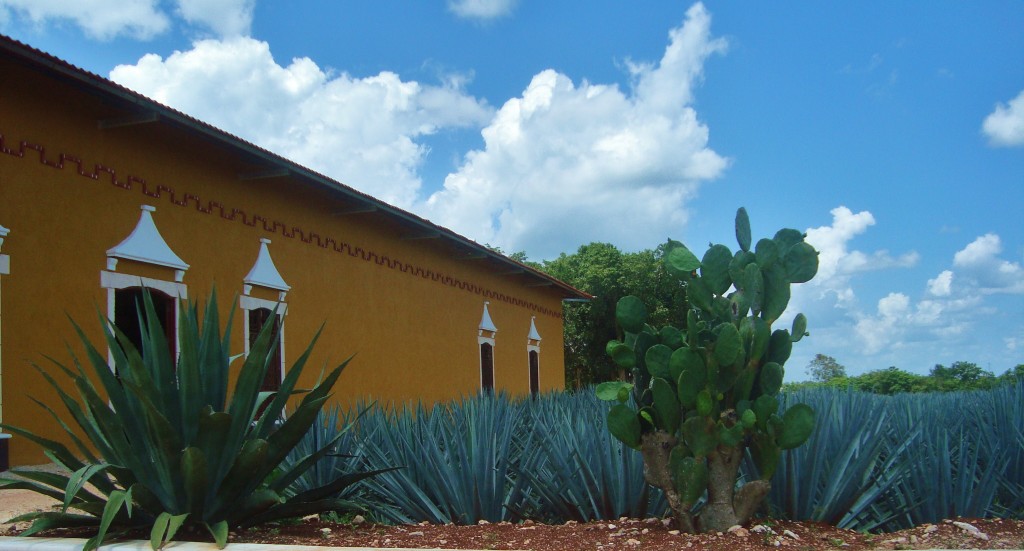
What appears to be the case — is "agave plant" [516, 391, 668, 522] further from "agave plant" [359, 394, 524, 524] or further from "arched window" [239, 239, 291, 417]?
"arched window" [239, 239, 291, 417]

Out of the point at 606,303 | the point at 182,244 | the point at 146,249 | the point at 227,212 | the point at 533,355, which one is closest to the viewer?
the point at 146,249

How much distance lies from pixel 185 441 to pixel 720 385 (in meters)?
2.72

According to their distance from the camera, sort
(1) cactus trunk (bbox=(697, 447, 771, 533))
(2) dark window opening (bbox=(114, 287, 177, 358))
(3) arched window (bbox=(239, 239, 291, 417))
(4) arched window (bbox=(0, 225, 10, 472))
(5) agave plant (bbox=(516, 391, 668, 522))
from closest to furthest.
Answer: (1) cactus trunk (bbox=(697, 447, 771, 533)), (5) agave plant (bbox=(516, 391, 668, 522)), (4) arched window (bbox=(0, 225, 10, 472)), (2) dark window opening (bbox=(114, 287, 177, 358)), (3) arched window (bbox=(239, 239, 291, 417))

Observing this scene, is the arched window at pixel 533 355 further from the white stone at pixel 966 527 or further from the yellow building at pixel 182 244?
the white stone at pixel 966 527

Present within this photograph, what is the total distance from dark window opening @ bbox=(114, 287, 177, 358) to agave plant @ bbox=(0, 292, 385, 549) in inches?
203

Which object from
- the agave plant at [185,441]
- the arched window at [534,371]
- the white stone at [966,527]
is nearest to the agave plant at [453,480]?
the agave plant at [185,441]

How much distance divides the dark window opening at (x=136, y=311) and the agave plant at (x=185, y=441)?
16.9 ft

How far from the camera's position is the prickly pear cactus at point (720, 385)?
4.07 meters

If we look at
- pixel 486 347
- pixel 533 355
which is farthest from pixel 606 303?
pixel 486 347

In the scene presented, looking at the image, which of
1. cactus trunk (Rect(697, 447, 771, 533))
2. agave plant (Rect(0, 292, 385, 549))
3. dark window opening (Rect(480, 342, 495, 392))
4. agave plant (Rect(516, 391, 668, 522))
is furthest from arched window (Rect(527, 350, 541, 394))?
cactus trunk (Rect(697, 447, 771, 533))

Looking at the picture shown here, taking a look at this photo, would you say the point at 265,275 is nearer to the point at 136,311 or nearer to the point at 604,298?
the point at 136,311

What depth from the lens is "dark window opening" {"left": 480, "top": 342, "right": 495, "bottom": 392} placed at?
64.5 feet

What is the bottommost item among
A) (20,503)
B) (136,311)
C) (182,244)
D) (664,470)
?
(20,503)

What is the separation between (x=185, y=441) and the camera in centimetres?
448
